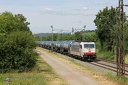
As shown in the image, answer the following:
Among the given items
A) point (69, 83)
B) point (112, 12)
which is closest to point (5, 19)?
point (69, 83)

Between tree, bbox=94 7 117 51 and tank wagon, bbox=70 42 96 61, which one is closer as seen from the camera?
tank wagon, bbox=70 42 96 61

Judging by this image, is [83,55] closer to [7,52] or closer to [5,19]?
[5,19]

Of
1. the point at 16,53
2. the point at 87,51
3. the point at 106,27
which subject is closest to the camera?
the point at 16,53

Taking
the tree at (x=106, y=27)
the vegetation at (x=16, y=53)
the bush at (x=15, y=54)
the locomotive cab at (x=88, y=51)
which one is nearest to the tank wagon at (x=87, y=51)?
the locomotive cab at (x=88, y=51)

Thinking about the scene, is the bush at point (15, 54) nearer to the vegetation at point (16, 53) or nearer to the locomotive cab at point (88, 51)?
the vegetation at point (16, 53)

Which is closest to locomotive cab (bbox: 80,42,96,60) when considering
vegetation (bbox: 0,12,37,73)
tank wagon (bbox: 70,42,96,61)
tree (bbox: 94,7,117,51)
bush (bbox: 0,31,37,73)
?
tank wagon (bbox: 70,42,96,61)

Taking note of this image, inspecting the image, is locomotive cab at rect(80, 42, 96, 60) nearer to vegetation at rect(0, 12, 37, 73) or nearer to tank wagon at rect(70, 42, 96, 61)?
tank wagon at rect(70, 42, 96, 61)

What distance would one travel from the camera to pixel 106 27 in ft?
218

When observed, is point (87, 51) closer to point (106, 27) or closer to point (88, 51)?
point (88, 51)

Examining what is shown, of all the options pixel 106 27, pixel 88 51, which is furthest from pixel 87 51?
pixel 106 27

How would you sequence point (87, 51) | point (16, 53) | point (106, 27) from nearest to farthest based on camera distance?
point (16, 53)
point (87, 51)
point (106, 27)

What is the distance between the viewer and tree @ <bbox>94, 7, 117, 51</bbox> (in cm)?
6550

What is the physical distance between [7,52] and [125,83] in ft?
33.9

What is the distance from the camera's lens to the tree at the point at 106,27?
215ft
